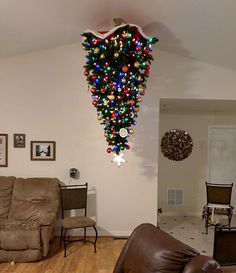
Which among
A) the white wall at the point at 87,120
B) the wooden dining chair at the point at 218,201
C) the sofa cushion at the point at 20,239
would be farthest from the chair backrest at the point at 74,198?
the wooden dining chair at the point at 218,201

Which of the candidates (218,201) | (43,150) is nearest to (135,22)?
(43,150)

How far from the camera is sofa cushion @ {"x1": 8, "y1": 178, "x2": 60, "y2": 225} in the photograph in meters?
4.01

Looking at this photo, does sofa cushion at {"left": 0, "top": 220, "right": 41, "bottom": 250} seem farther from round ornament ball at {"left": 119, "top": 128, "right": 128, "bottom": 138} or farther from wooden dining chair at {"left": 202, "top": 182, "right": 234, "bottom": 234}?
wooden dining chair at {"left": 202, "top": 182, "right": 234, "bottom": 234}

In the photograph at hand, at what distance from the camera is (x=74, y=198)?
4336mm

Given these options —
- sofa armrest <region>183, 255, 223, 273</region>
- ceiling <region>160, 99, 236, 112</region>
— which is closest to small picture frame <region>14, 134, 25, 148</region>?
ceiling <region>160, 99, 236, 112</region>

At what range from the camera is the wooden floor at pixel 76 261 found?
11.2 feet

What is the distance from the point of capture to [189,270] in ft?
5.27

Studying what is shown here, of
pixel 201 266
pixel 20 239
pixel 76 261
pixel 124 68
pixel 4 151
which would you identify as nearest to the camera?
pixel 201 266

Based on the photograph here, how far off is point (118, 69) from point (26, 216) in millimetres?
2468

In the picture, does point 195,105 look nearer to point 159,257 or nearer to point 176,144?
point 176,144

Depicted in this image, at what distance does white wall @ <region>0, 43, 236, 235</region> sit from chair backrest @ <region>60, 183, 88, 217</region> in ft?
0.92

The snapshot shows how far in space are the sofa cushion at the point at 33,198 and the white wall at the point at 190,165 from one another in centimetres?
262

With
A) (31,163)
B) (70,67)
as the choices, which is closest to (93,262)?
(31,163)

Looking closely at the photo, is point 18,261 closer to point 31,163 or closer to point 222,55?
point 31,163
